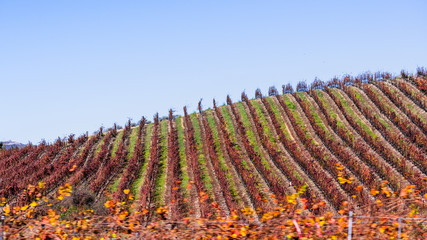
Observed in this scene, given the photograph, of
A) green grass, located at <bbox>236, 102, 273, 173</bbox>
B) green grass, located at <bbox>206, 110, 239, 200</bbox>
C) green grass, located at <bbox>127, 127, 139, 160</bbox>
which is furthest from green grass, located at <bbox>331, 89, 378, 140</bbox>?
green grass, located at <bbox>127, 127, 139, 160</bbox>

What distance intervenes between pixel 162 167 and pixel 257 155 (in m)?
6.29

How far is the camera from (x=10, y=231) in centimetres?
831

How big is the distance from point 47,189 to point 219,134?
1320 centimetres

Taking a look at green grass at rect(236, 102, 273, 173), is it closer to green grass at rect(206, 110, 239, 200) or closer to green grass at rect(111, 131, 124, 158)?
green grass at rect(206, 110, 239, 200)

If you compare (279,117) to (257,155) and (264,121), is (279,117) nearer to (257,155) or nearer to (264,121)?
(264,121)

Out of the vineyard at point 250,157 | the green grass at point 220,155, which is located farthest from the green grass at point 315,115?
the green grass at point 220,155

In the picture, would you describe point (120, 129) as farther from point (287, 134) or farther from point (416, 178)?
point (416, 178)

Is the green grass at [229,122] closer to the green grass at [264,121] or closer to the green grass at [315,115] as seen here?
the green grass at [264,121]

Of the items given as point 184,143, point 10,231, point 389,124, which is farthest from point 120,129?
point 10,231

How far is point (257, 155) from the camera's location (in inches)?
1137

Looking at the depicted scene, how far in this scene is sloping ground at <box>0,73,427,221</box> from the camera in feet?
74.1

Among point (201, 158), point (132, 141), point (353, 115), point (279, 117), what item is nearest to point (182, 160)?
point (201, 158)

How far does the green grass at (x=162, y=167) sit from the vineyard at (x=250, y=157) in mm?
68

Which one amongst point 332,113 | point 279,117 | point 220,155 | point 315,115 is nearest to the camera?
point 220,155
